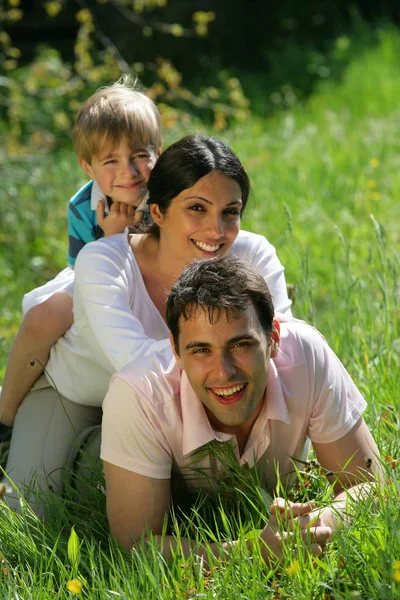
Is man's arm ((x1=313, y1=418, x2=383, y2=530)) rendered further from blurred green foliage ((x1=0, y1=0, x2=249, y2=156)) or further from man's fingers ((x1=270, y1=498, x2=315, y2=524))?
blurred green foliage ((x1=0, y1=0, x2=249, y2=156))

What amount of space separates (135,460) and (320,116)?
653cm

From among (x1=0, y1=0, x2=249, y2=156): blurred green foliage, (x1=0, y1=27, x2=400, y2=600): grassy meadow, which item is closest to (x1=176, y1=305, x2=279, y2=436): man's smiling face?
(x1=0, y1=27, x2=400, y2=600): grassy meadow

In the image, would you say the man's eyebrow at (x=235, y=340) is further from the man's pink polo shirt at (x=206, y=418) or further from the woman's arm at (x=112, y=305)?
the woman's arm at (x=112, y=305)

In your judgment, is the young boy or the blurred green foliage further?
the blurred green foliage

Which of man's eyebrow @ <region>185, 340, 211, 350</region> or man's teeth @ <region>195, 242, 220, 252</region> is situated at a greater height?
man's teeth @ <region>195, 242, 220, 252</region>

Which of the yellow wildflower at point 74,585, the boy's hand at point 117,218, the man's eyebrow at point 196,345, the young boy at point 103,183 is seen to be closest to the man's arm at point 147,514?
the yellow wildflower at point 74,585

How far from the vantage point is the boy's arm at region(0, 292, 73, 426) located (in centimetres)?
356

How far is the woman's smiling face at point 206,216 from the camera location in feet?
10.6

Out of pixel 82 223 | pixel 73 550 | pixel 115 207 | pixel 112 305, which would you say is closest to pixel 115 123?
pixel 115 207

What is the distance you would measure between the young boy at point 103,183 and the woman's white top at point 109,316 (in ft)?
0.28

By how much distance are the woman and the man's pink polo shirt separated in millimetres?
295

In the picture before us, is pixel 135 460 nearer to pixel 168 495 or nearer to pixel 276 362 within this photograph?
pixel 168 495

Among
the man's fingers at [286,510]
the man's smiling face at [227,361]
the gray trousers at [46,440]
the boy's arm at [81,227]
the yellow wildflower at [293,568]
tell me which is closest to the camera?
the yellow wildflower at [293,568]

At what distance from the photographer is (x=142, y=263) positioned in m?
3.41
